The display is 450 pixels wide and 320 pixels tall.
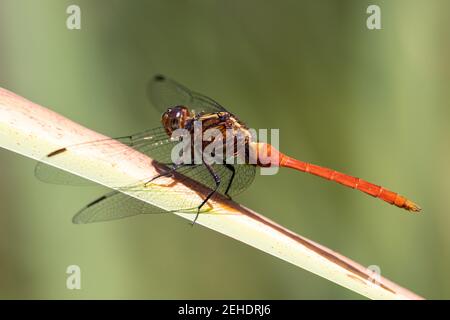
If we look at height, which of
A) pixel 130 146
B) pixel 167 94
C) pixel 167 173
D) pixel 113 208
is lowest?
pixel 113 208

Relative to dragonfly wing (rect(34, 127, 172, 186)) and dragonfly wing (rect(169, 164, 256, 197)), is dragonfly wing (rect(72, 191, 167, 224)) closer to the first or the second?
dragonfly wing (rect(34, 127, 172, 186))

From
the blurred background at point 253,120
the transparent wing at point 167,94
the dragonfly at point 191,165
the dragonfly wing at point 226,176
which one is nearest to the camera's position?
the dragonfly at point 191,165

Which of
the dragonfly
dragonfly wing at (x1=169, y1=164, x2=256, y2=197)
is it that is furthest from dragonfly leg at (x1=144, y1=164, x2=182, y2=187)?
dragonfly wing at (x1=169, y1=164, x2=256, y2=197)

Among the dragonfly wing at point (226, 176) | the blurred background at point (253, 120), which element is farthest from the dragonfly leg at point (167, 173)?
the blurred background at point (253, 120)

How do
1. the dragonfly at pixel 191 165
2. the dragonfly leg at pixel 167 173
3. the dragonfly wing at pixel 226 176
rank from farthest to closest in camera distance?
1. the dragonfly wing at pixel 226 176
2. the dragonfly at pixel 191 165
3. the dragonfly leg at pixel 167 173

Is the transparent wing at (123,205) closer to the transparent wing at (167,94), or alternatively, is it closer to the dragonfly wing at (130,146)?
the dragonfly wing at (130,146)

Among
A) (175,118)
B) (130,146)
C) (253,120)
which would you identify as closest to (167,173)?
(130,146)

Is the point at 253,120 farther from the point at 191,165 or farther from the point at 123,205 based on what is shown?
the point at 123,205

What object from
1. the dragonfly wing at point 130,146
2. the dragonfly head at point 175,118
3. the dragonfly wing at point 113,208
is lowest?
the dragonfly wing at point 113,208

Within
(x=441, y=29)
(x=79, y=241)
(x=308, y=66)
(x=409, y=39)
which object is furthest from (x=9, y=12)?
(x=441, y=29)
